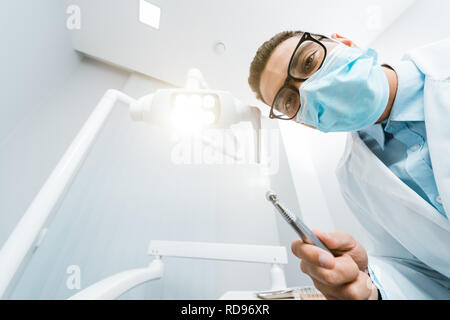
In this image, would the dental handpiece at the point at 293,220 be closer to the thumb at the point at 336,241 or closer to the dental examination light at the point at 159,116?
the thumb at the point at 336,241

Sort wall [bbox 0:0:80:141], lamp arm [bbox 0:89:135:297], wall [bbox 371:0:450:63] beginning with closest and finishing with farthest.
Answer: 1. lamp arm [bbox 0:89:135:297]
2. wall [bbox 371:0:450:63]
3. wall [bbox 0:0:80:141]

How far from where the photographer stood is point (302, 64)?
517mm

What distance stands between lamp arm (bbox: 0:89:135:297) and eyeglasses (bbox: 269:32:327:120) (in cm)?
57

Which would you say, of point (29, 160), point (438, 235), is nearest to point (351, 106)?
point (438, 235)

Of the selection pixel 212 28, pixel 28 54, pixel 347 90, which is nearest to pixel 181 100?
pixel 347 90

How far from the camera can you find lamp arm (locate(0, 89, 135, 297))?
28 centimetres

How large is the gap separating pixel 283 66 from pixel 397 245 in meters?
0.67

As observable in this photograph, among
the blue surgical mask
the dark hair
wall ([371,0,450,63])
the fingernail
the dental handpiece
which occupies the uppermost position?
wall ([371,0,450,63])

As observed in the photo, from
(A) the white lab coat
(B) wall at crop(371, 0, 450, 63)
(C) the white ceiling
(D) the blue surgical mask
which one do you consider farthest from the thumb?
(C) the white ceiling

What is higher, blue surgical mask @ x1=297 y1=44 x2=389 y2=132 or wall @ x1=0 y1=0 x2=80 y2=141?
wall @ x1=0 y1=0 x2=80 y2=141

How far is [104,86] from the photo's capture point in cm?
129

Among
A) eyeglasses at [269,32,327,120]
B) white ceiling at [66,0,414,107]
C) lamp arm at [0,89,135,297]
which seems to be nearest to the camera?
lamp arm at [0,89,135,297]

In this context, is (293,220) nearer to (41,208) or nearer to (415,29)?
(41,208)

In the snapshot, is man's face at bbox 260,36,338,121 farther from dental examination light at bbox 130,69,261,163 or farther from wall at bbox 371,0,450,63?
wall at bbox 371,0,450,63
